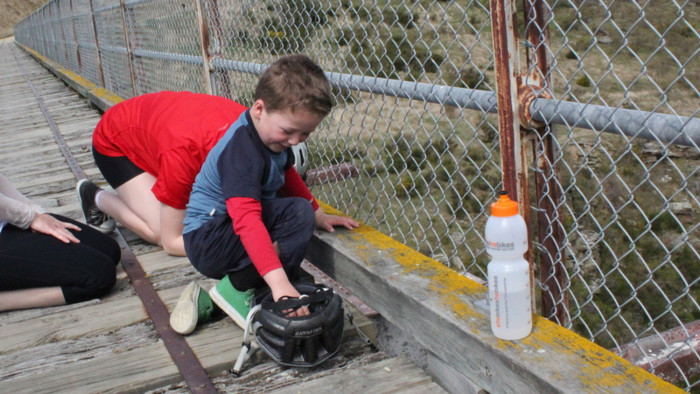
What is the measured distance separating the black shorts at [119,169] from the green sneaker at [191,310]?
47.1 inches

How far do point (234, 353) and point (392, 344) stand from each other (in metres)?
0.69

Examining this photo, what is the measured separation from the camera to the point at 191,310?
9.00ft

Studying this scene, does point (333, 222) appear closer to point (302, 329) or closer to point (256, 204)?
point (256, 204)

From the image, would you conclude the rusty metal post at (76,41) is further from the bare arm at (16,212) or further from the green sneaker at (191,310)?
the green sneaker at (191,310)

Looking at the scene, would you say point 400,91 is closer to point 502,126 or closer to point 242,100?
point 502,126

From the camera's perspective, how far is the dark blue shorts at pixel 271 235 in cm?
284

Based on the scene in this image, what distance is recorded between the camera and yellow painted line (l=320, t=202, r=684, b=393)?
1.78 m

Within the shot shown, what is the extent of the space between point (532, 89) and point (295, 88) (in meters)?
0.89

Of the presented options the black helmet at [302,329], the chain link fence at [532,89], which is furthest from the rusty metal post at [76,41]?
the black helmet at [302,329]

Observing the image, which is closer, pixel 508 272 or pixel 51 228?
pixel 508 272

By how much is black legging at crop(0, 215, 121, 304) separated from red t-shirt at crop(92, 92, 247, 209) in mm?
431

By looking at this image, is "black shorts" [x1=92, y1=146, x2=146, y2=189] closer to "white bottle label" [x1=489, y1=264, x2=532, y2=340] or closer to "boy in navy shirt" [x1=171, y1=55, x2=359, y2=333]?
"boy in navy shirt" [x1=171, y1=55, x2=359, y2=333]

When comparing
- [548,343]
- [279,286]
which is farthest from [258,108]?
[548,343]

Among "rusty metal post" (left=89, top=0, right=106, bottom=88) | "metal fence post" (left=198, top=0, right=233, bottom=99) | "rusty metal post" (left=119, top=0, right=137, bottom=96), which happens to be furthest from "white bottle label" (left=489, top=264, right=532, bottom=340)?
"rusty metal post" (left=89, top=0, right=106, bottom=88)
